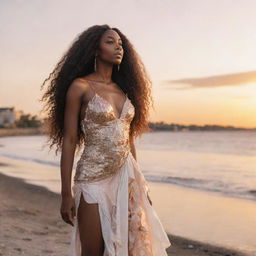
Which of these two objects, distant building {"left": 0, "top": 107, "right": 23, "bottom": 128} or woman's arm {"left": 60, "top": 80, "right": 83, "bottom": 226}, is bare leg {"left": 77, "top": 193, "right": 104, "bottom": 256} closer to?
woman's arm {"left": 60, "top": 80, "right": 83, "bottom": 226}

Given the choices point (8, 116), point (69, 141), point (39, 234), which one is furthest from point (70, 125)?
point (8, 116)

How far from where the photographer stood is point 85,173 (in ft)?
9.45

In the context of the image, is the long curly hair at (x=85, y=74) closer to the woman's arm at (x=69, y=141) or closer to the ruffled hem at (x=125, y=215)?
the woman's arm at (x=69, y=141)

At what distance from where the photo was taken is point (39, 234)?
21.6 feet

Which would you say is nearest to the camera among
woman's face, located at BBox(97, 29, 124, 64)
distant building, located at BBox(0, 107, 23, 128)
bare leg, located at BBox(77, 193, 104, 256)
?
bare leg, located at BBox(77, 193, 104, 256)

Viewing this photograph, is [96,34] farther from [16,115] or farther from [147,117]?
[16,115]

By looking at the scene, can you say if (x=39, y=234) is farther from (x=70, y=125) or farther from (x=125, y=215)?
(x=70, y=125)

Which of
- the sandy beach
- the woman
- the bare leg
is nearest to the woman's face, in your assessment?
the woman

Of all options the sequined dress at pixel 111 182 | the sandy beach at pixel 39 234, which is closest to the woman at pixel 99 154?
the sequined dress at pixel 111 182

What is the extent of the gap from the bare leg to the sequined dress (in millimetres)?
29

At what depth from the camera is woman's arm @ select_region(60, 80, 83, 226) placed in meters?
2.82

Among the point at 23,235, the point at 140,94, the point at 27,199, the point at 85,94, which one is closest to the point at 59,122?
the point at 85,94

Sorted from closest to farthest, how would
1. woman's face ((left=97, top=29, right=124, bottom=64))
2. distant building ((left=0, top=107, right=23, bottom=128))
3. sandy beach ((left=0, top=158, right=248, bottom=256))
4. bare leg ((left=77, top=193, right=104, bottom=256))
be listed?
bare leg ((left=77, top=193, right=104, bottom=256))
woman's face ((left=97, top=29, right=124, bottom=64))
sandy beach ((left=0, top=158, right=248, bottom=256))
distant building ((left=0, top=107, right=23, bottom=128))

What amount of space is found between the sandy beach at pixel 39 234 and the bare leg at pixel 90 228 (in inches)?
109
